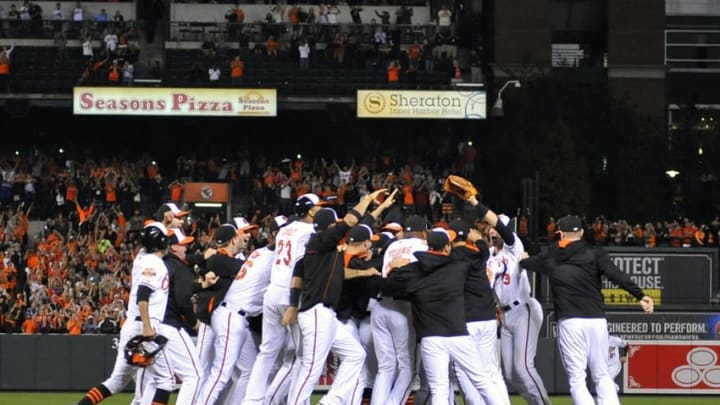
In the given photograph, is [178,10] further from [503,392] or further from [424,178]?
[503,392]

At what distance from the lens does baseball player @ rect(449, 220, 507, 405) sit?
1507 centimetres

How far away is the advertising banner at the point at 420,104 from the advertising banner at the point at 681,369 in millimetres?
17035

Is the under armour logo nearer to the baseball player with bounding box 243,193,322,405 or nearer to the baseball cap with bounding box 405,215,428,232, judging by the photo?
the baseball cap with bounding box 405,215,428,232

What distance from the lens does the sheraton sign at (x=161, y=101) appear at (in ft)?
132

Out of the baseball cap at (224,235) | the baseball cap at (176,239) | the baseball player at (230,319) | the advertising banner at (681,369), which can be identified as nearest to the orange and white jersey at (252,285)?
the baseball player at (230,319)

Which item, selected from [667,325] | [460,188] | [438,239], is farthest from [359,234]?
[667,325]

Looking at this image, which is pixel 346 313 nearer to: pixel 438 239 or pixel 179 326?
pixel 438 239

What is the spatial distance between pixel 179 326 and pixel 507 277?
149 inches

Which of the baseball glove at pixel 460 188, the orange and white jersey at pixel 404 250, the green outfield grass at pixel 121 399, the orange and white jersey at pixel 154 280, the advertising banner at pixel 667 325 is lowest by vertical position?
the green outfield grass at pixel 121 399

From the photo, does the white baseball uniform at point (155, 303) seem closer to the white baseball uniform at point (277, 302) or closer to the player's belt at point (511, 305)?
the white baseball uniform at point (277, 302)

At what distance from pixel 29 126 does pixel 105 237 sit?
11092mm

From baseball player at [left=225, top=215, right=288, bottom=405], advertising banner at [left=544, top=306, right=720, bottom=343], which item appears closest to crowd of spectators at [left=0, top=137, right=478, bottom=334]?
advertising banner at [left=544, top=306, right=720, bottom=343]

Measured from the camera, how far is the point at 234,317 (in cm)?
1533

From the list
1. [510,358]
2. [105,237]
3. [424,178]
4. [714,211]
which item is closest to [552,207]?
[424,178]
